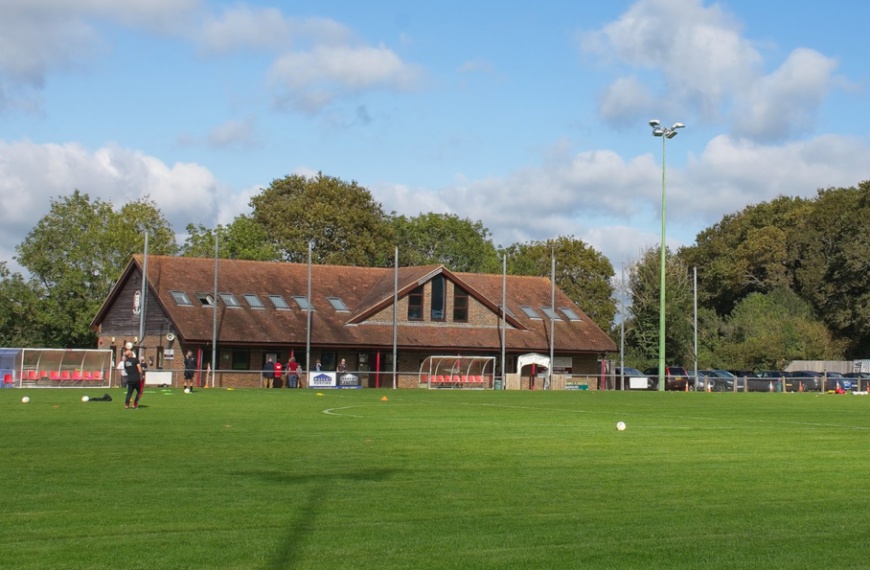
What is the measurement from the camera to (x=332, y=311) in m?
77.6

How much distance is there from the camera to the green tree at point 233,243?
9806 centimetres

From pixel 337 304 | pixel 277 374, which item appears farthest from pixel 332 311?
pixel 277 374

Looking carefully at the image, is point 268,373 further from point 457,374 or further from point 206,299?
point 457,374

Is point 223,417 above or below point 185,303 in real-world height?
below

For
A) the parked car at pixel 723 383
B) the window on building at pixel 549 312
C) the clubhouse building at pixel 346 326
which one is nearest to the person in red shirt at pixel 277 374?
the clubhouse building at pixel 346 326

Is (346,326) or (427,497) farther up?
(346,326)

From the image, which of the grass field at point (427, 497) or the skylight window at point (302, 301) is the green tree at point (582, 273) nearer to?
the skylight window at point (302, 301)

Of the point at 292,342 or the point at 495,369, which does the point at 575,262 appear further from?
the point at 292,342

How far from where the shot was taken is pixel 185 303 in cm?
7162

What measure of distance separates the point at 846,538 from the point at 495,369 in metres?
65.6

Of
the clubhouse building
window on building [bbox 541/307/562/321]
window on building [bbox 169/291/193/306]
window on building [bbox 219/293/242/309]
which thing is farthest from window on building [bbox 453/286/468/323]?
window on building [bbox 169/291/193/306]

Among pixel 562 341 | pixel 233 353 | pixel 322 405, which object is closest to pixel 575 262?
pixel 562 341

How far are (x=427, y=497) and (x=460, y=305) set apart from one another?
217ft

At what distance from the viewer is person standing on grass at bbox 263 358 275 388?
64.9 m
